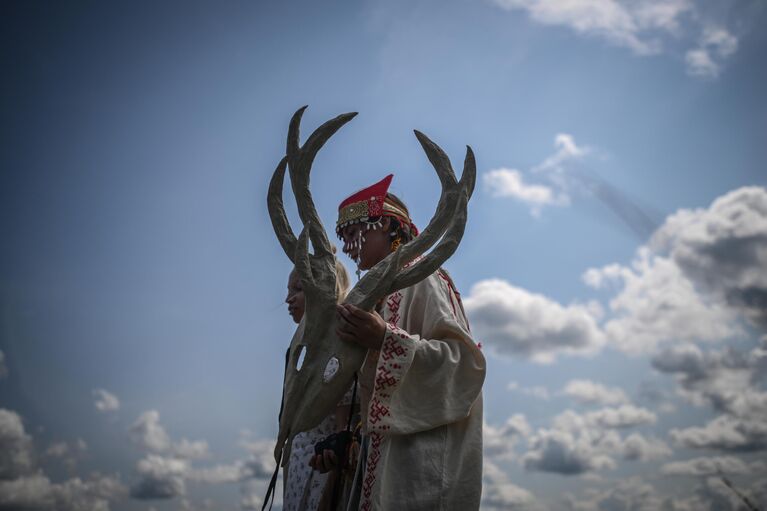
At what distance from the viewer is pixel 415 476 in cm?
257

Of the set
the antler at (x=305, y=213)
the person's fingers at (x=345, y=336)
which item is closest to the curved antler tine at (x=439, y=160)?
the antler at (x=305, y=213)

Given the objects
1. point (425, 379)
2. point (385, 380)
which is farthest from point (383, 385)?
point (425, 379)

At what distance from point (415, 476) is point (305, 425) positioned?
0.57 meters

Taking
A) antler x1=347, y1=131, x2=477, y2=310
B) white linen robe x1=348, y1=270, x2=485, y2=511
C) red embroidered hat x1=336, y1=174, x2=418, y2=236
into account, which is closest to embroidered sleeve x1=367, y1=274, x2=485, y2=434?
white linen robe x1=348, y1=270, x2=485, y2=511

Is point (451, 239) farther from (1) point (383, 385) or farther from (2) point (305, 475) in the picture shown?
(2) point (305, 475)

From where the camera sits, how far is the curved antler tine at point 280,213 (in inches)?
120

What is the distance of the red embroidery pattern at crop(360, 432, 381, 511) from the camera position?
8.52 feet

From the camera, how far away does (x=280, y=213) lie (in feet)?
10.3

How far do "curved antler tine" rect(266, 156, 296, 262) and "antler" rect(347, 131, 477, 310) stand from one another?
1.60 ft

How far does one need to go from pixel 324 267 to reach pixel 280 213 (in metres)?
0.50

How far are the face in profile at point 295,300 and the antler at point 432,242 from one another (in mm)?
1315

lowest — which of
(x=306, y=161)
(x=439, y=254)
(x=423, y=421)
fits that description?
(x=423, y=421)

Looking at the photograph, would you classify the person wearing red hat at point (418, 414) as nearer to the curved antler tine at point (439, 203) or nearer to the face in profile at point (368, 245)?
the curved antler tine at point (439, 203)

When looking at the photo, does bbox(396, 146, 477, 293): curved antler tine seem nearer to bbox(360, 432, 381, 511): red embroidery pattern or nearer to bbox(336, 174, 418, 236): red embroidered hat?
bbox(336, 174, 418, 236): red embroidered hat
